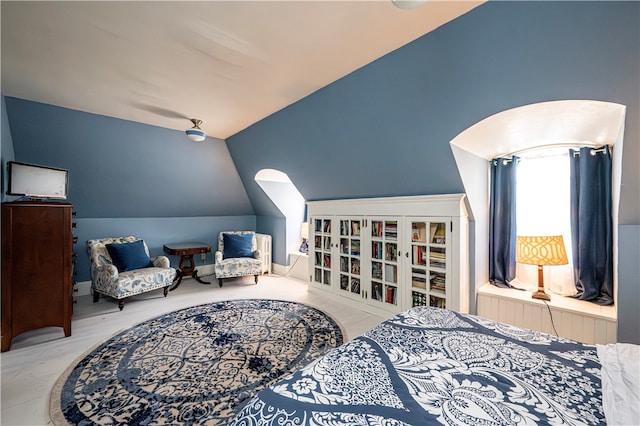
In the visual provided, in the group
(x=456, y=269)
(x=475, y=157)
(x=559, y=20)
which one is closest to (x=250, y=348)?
(x=456, y=269)

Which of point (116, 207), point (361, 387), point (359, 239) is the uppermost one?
point (116, 207)

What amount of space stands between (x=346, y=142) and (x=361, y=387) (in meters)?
2.42

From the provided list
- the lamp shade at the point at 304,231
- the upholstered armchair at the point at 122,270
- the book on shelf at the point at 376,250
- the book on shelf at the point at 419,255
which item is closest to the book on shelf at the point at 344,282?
the book on shelf at the point at 376,250

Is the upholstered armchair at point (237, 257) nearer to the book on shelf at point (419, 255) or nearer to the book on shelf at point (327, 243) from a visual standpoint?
Answer: the book on shelf at point (327, 243)

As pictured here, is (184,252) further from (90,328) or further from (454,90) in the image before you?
(454,90)

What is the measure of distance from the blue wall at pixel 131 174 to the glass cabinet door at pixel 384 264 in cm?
286

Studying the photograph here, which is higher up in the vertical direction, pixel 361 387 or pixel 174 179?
pixel 174 179

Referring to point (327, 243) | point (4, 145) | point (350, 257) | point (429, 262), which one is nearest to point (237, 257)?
point (327, 243)

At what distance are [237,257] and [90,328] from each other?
2168 mm

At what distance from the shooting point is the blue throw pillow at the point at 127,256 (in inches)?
147

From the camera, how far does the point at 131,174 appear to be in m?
3.98

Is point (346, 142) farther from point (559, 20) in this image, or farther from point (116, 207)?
point (116, 207)

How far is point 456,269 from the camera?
2705mm

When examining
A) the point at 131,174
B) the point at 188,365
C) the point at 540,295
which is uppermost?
the point at 131,174
